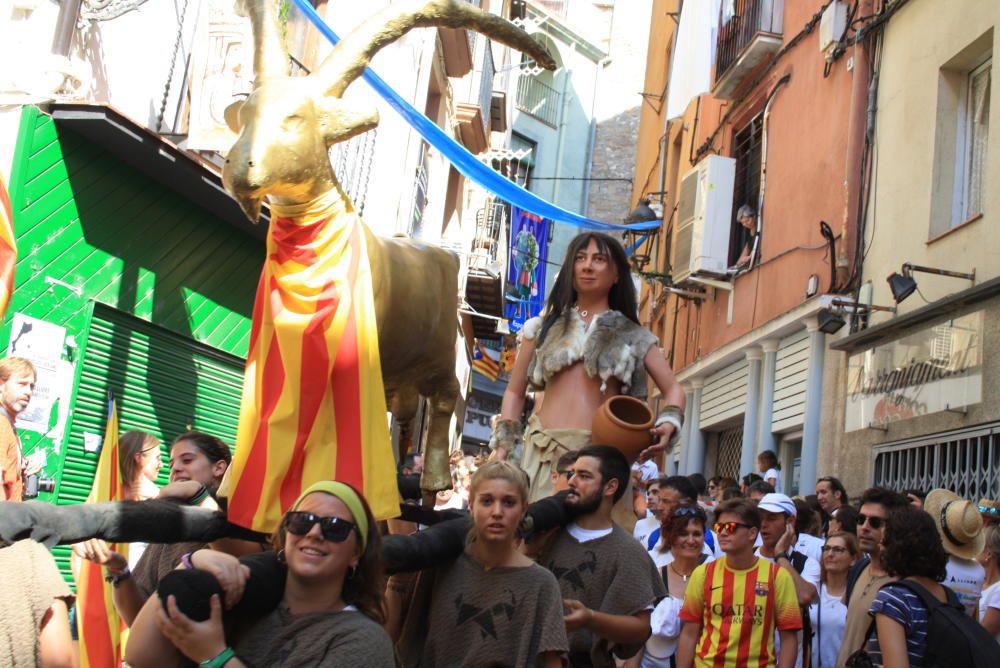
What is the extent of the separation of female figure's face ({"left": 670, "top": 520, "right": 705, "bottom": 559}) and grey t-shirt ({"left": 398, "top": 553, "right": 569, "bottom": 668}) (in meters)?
2.97

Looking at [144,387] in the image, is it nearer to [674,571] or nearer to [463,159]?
[463,159]

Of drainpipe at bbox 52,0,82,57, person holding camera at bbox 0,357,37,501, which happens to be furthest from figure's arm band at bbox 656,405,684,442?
drainpipe at bbox 52,0,82,57

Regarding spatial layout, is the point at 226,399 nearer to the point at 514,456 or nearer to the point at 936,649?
the point at 514,456

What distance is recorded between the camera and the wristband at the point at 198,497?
4191 mm

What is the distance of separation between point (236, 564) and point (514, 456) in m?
2.31

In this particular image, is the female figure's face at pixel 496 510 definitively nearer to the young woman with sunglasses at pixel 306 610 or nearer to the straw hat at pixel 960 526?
the young woman with sunglasses at pixel 306 610

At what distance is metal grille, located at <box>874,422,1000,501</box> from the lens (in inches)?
381

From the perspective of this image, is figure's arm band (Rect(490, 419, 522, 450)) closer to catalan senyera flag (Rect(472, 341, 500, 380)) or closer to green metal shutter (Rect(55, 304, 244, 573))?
green metal shutter (Rect(55, 304, 244, 573))

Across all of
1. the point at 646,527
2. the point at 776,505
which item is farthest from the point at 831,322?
the point at 776,505

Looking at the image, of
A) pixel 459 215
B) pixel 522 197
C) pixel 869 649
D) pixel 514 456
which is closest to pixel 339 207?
pixel 514 456

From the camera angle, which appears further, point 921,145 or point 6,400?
point 921,145

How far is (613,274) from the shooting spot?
5336mm

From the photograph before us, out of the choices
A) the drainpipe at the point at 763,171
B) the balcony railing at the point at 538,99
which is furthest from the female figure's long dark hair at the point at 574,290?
the balcony railing at the point at 538,99

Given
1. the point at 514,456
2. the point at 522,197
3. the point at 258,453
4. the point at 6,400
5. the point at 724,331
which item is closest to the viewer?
the point at 258,453
